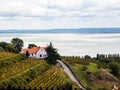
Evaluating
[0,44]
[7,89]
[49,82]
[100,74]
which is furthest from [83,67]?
[7,89]

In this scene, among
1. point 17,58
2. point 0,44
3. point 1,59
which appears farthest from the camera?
point 0,44

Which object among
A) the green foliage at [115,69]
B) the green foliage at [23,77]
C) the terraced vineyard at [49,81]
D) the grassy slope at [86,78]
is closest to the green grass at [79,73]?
the grassy slope at [86,78]

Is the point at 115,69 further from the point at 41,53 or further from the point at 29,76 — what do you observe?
the point at 29,76

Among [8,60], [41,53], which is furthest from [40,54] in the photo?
[8,60]

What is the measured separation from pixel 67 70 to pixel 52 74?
12940 mm

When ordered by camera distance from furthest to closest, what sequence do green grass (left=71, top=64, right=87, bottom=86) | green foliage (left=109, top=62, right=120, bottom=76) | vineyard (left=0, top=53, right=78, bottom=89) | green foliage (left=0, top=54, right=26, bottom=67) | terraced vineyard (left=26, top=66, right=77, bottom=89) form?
1. green foliage (left=109, top=62, right=120, bottom=76)
2. green grass (left=71, top=64, right=87, bottom=86)
3. green foliage (left=0, top=54, right=26, bottom=67)
4. terraced vineyard (left=26, top=66, right=77, bottom=89)
5. vineyard (left=0, top=53, right=78, bottom=89)

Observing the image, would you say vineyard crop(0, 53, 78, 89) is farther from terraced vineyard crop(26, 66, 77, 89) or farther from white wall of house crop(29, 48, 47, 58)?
white wall of house crop(29, 48, 47, 58)

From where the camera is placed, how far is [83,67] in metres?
72.2

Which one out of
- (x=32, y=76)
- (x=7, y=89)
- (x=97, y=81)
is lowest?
(x=97, y=81)

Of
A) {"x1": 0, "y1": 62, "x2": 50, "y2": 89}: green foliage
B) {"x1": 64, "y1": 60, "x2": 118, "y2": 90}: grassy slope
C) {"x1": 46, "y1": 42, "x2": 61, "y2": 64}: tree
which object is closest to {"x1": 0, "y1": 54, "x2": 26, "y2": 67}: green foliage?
{"x1": 0, "y1": 62, "x2": 50, "y2": 89}: green foliage

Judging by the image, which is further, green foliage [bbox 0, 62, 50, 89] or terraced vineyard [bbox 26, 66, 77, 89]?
terraced vineyard [bbox 26, 66, 77, 89]

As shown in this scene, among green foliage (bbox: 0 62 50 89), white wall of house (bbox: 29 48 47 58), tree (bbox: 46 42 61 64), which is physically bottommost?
white wall of house (bbox: 29 48 47 58)

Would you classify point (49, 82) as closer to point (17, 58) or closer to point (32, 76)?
point (32, 76)

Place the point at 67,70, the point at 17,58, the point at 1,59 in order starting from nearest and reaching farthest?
the point at 1,59, the point at 17,58, the point at 67,70
